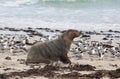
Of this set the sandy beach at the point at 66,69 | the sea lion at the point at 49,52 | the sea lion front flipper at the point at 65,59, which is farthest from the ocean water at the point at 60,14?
the sea lion front flipper at the point at 65,59

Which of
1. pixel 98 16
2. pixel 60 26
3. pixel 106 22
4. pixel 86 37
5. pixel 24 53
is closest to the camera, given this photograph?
pixel 24 53

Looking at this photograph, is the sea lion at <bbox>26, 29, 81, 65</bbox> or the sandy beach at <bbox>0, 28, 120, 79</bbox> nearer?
the sandy beach at <bbox>0, 28, 120, 79</bbox>

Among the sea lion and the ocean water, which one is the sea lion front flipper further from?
the ocean water

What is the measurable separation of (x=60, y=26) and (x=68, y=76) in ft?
49.3

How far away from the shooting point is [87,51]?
12.8 m

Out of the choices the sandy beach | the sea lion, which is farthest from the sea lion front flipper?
the sandy beach

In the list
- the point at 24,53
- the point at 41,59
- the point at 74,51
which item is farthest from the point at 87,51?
the point at 41,59

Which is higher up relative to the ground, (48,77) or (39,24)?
(48,77)

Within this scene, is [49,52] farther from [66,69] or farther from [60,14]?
[60,14]

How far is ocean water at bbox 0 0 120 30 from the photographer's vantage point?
2364 centimetres

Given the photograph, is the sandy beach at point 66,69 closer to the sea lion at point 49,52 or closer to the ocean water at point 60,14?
the sea lion at point 49,52

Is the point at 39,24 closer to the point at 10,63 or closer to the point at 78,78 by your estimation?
the point at 10,63

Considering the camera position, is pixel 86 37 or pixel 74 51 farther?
pixel 86 37

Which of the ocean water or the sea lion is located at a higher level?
the sea lion
